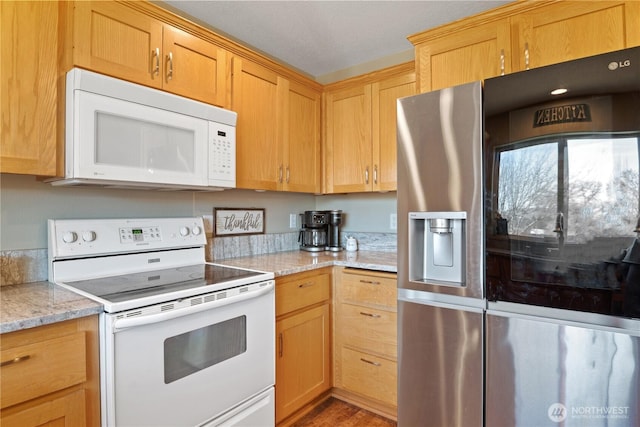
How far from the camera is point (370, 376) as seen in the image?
2.00m

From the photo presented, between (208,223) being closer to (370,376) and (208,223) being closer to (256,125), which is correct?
(256,125)

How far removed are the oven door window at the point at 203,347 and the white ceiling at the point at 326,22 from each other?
172 centimetres

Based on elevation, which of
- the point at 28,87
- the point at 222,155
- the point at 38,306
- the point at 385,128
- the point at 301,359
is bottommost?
the point at 301,359

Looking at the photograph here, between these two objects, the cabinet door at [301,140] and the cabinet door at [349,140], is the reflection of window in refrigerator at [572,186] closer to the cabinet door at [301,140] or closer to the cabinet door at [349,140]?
the cabinet door at [349,140]

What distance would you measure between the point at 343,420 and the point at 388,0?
8.00 ft

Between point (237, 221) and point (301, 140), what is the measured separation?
762 millimetres

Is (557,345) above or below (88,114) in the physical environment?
below

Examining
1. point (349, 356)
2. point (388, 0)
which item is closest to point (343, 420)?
point (349, 356)

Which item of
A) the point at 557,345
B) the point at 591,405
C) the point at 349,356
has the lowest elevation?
the point at 349,356

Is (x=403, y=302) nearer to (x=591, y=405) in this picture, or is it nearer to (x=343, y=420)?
(x=591, y=405)

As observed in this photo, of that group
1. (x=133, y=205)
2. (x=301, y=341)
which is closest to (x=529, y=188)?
(x=301, y=341)

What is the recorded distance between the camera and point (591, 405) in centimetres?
115

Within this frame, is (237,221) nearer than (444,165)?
No

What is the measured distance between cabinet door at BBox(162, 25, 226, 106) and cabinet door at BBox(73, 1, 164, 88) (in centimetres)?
5
